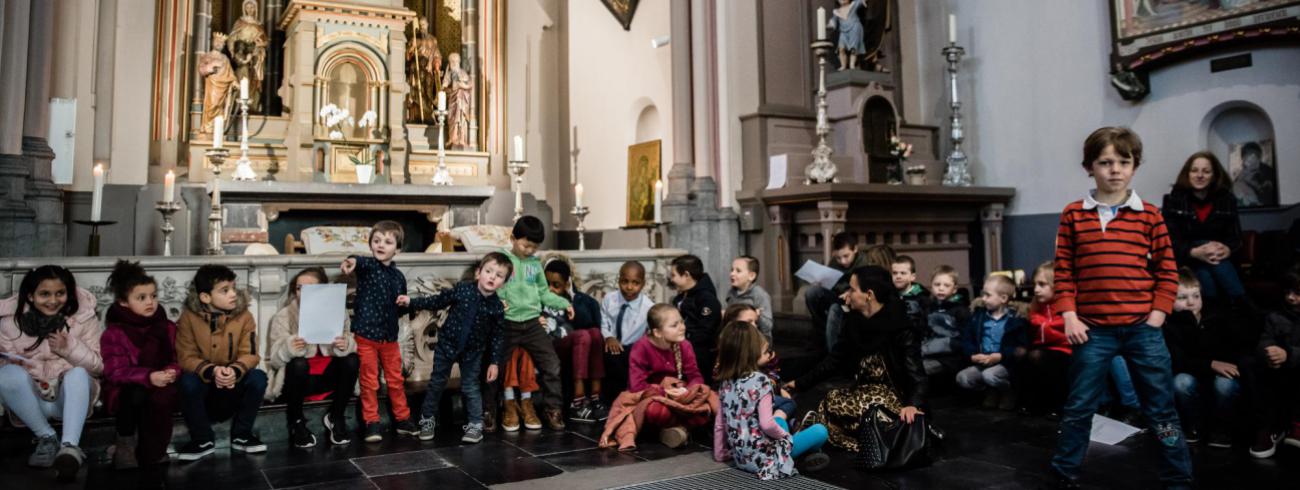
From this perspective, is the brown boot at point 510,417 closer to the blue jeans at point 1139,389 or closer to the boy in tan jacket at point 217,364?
the boy in tan jacket at point 217,364

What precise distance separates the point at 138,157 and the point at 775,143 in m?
6.64

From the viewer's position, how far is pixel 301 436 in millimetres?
3838

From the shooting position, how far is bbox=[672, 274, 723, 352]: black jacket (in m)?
4.80

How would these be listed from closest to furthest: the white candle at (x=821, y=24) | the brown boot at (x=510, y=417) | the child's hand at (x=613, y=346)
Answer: the brown boot at (x=510, y=417) → the child's hand at (x=613, y=346) → the white candle at (x=821, y=24)

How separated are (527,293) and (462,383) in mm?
596

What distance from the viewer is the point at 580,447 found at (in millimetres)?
3799

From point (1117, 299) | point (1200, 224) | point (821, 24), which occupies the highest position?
point (821, 24)

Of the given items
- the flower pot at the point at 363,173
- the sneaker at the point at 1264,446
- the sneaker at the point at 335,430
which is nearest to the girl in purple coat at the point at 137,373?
the sneaker at the point at 335,430

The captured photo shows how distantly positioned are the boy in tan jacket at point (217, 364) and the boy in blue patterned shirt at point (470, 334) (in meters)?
0.72

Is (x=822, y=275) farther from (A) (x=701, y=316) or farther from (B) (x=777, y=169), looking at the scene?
(B) (x=777, y=169)

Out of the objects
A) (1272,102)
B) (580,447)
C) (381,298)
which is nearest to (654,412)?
(580,447)

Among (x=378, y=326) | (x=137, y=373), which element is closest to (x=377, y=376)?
(x=378, y=326)

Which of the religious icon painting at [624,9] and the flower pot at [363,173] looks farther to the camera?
the religious icon painting at [624,9]

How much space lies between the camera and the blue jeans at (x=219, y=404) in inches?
141
